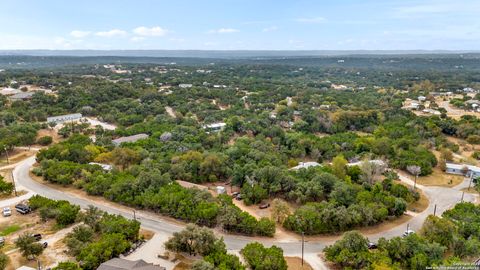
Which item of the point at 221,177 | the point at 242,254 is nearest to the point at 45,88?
the point at 221,177

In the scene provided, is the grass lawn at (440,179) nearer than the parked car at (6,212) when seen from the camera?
No

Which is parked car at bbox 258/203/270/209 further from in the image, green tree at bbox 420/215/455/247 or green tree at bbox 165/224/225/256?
green tree at bbox 420/215/455/247

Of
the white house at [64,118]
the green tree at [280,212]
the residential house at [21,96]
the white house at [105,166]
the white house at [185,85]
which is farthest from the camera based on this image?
the white house at [185,85]

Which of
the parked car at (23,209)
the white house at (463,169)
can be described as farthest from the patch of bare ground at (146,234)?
the white house at (463,169)

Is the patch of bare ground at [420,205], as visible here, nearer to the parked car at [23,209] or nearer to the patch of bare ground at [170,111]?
the parked car at [23,209]

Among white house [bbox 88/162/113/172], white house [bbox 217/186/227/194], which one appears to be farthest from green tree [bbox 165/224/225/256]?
white house [bbox 88/162/113/172]

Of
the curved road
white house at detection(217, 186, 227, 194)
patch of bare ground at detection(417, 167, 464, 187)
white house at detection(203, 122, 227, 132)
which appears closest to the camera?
the curved road

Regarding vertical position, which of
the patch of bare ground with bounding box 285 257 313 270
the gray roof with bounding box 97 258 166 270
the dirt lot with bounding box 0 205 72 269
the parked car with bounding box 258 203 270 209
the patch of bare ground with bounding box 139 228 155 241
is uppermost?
the gray roof with bounding box 97 258 166 270
